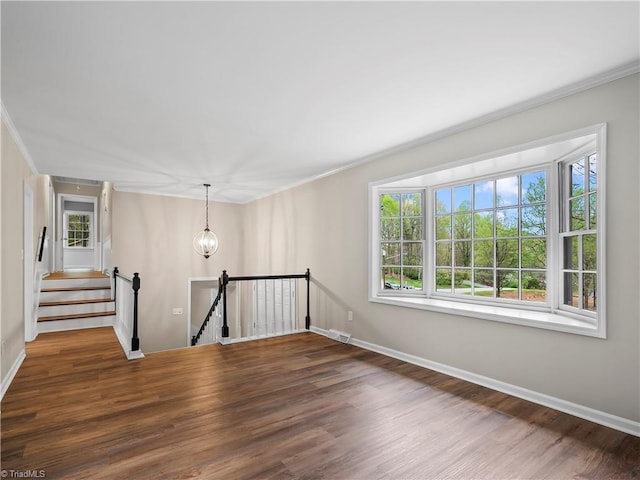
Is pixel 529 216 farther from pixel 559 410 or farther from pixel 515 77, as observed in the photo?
pixel 559 410

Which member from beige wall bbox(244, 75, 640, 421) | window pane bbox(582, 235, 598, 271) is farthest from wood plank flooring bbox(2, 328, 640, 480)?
window pane bbox(582, 235, 598, 271)

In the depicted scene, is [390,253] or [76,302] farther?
[76,302]

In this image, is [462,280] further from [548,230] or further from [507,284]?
[548,230]

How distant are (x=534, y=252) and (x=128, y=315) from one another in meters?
4.84

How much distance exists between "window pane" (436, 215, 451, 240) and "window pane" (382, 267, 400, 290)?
67 cm

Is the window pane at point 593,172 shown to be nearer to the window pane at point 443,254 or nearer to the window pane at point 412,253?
the window pane at point 443,254

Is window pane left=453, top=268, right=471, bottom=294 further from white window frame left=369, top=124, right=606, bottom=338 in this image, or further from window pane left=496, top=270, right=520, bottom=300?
window pane left=496, top=270, right=520, bottom=300

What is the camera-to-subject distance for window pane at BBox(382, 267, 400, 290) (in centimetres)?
439

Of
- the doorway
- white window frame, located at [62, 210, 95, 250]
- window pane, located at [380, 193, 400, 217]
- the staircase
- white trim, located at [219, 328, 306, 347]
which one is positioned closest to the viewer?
window pane, located at [380, 193, 400, 217]

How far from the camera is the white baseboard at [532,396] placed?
7.62 ft

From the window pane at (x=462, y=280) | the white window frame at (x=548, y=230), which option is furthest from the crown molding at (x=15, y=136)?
the window pane at (x=462, y=280)

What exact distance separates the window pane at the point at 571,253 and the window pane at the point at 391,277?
1.81m

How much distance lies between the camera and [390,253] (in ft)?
14.6

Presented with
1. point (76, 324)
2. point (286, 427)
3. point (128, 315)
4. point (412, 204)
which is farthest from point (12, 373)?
point (412, 204)
